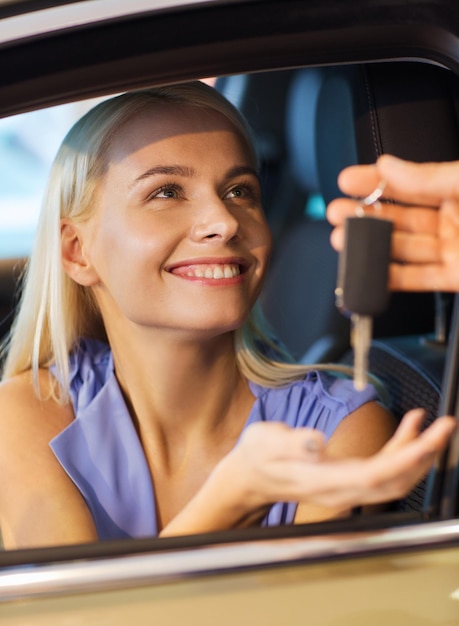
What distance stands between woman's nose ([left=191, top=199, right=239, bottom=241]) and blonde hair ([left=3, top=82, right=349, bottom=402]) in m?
0.19

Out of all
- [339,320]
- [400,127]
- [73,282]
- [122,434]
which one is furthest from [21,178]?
[400,127]

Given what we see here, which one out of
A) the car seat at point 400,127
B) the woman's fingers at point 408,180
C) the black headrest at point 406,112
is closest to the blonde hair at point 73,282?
the car seat at point 400,127

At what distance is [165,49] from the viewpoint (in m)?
1.10

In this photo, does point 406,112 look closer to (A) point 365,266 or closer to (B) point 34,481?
(A) point 365,266

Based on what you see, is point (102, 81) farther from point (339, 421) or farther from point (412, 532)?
point (339, 421)

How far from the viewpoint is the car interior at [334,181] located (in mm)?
1422

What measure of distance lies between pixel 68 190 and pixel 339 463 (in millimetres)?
896

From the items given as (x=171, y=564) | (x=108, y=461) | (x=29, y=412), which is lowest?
(x=171, y=564)

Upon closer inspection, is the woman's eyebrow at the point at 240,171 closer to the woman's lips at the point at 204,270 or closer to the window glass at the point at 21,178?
the woman's lips at the point at 204,270

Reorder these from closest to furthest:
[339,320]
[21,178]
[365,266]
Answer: [365,266]
[339,320]
[21,178]

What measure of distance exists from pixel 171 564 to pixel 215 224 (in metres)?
0.63

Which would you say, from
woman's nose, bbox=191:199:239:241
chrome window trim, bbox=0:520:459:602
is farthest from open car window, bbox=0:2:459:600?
woman's nose, bbox=191:199:239:241

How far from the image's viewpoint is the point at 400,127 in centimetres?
143

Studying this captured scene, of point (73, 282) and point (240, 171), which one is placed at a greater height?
point (240, 171)
